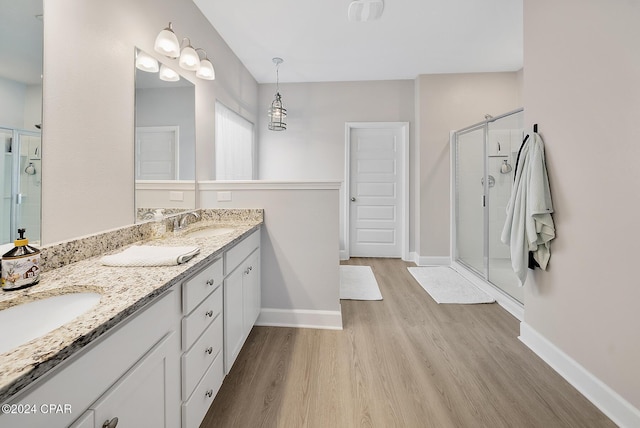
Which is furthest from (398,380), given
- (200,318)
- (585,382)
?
(200,318)

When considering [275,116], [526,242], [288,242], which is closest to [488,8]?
[526,242]

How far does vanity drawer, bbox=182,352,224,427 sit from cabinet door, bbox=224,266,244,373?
8 cm

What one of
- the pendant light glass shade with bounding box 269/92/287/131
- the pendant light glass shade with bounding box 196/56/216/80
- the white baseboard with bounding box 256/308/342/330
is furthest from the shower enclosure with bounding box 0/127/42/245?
the pendant light glass shade with bounding box 269/92/287/131

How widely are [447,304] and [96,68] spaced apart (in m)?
3.15

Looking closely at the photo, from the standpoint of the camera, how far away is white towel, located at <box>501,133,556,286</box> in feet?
5.79

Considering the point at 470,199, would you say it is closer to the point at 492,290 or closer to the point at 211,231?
the point at 492,290

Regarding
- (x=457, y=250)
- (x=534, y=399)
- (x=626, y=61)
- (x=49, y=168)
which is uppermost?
(x=626, y=61)

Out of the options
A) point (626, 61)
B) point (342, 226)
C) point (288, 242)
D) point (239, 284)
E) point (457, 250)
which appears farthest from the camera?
point (342, 226)

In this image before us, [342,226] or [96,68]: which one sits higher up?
[96,68]

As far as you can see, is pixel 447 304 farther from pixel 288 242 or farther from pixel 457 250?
pixel 288 242

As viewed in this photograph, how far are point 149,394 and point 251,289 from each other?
1.14 metres

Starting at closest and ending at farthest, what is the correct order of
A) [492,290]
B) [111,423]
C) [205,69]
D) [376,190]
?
1. [111,423]
2. [205,69]
3. [492,290]
4. [376,190]

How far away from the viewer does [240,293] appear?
5.73ft

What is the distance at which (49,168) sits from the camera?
1154mm
